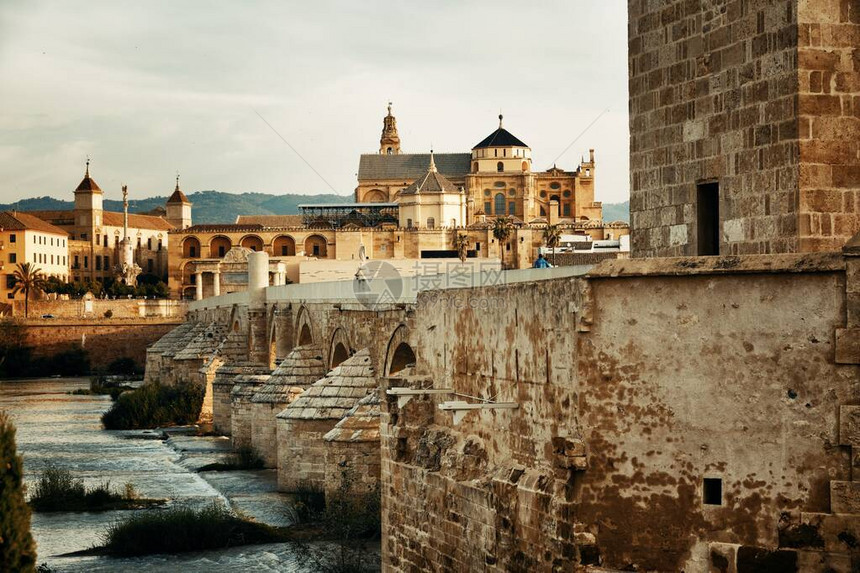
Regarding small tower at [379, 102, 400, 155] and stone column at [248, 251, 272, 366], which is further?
small tower at [379, 102, 400, 155]

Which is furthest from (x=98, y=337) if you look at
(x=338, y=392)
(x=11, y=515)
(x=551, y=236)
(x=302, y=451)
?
(x=11, y=515)

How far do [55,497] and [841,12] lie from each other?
1629 cm

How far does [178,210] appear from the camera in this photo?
366 ft

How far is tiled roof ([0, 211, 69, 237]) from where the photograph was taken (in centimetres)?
8688

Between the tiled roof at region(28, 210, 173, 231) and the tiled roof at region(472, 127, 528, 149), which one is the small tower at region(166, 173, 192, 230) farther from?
the tiled roof at region(472, 127, 528, 149)

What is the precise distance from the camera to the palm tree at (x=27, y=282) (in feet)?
257

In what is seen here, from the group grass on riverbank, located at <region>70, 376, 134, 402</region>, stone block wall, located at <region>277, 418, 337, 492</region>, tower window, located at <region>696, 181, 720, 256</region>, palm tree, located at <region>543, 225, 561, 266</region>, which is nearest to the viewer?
tower window, located at <region>696, 181, 720, 256</region>

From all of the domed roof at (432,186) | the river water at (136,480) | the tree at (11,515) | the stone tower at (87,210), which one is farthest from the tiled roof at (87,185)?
the tree at (11,515)

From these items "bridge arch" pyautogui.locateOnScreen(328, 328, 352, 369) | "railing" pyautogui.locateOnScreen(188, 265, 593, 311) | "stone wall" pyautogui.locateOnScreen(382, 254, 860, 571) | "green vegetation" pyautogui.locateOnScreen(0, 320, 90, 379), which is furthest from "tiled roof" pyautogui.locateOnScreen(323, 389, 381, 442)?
"green vegetation" pyautogui.locateOnScreen(0, 320, 90, 379)

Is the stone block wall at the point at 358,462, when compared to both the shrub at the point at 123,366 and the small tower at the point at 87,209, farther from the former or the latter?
the small tower at the point at 87,209

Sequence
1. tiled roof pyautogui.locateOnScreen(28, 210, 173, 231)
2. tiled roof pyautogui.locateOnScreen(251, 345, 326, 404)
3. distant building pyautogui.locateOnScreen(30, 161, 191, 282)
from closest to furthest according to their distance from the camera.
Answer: tiled roof pyautogui.locateOnScreen(251, 345, 326, 404) < distant building pyautogui.locateOnScreen(30, 161, 191, 282) < tiled roof pyautogui.locateOnScreen(28, 210, 173, 231)

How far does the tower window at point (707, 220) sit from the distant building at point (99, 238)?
302ft

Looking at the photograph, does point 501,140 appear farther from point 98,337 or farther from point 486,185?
point 98,337

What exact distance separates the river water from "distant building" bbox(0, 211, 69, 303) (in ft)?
154
